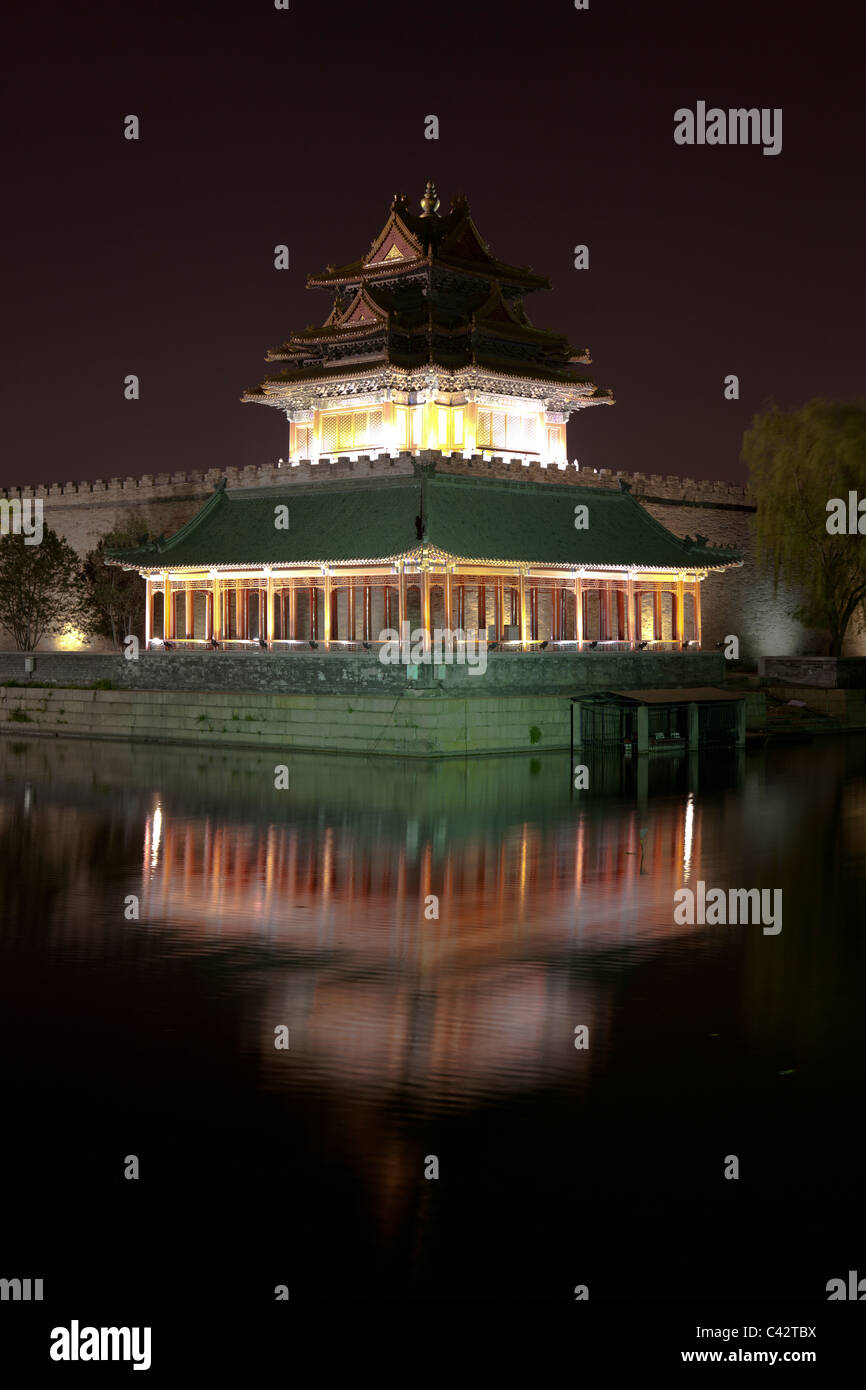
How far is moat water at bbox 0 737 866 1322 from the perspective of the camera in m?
5.53

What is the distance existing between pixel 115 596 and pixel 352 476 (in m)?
10.2

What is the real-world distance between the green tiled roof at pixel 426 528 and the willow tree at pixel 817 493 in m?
3.37

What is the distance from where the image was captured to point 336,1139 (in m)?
6.46

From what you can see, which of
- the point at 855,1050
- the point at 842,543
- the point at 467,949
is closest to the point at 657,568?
the point at 842,543

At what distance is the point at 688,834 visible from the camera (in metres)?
15.7

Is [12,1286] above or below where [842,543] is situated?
below

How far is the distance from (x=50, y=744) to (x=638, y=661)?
12.3 metres

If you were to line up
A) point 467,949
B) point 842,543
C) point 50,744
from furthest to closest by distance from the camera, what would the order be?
point 842,543 → point 50,744 → point 467,949

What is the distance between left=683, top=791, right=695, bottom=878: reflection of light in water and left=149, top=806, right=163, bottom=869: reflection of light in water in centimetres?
511
